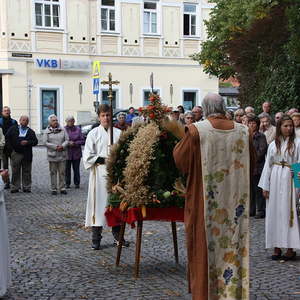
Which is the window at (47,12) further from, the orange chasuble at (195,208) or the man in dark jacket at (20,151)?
the orange chasuble at (195,208)

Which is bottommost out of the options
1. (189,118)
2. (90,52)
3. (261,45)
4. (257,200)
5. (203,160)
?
(257,200)

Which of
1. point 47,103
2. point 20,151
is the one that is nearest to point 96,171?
point 20,151

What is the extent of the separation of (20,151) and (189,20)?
2300 cm

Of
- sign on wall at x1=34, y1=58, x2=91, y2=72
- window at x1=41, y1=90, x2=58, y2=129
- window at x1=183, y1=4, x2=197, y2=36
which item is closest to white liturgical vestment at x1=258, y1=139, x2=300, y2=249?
sign on wall at x1=34, y1=58, x2=91, y2=72

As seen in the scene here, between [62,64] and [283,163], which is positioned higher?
[62,64]

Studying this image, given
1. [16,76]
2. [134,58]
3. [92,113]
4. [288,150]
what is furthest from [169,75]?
[288,150]

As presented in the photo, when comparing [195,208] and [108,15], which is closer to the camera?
[195,208]

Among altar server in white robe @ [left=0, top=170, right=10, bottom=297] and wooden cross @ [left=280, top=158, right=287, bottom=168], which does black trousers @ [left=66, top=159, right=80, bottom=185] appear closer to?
wooden cross @ [left=280, top=158, right=287, bottom=168]

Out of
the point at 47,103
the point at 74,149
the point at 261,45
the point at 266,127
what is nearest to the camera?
the point at 266,127

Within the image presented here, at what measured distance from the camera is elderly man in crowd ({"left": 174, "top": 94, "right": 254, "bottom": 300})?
5805 mm

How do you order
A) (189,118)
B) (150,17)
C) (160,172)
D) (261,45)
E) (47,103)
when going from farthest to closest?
(150,17)
(47,103)
(261,45)
(189,118)
(160,172)

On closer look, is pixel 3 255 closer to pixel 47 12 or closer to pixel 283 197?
pixel 283 197

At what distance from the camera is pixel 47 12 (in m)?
32.8

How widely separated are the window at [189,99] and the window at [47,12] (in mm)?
8564
